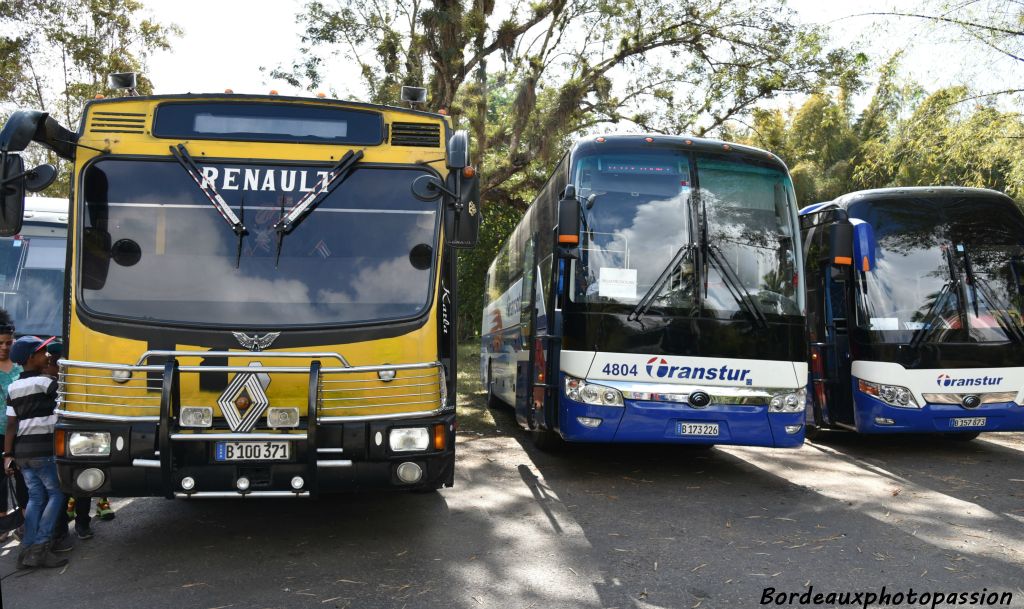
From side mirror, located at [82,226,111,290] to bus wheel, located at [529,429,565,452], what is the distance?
5.38 metres

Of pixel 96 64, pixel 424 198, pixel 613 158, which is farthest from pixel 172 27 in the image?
pixel 424 198

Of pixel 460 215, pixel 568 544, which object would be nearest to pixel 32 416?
pixel 460 215

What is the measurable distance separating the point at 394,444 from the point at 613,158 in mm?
4159

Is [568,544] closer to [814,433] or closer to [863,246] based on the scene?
[863,246]

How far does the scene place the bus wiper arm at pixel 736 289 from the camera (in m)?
7.98

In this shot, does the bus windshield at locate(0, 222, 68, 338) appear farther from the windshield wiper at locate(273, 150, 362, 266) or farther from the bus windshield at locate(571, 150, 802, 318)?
the bus windshield at locate(571, 150, 802, 318)

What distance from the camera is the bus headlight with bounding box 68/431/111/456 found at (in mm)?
5090

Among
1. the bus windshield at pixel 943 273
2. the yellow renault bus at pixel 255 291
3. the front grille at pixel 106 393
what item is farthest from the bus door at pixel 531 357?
the front grille at pixel 106 393

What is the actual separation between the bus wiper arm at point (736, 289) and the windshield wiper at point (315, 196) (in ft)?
12.2

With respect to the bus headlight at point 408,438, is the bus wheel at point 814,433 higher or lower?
lower

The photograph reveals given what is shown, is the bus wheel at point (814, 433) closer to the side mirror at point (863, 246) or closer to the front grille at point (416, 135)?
the side mirror at point (863, 246)

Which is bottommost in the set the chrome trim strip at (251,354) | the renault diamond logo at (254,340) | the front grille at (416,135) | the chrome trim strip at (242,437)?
the chrome trim strip at (242,437)

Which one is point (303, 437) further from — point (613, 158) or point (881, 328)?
point (881, 328)

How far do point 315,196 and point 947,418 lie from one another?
24.1 ft
